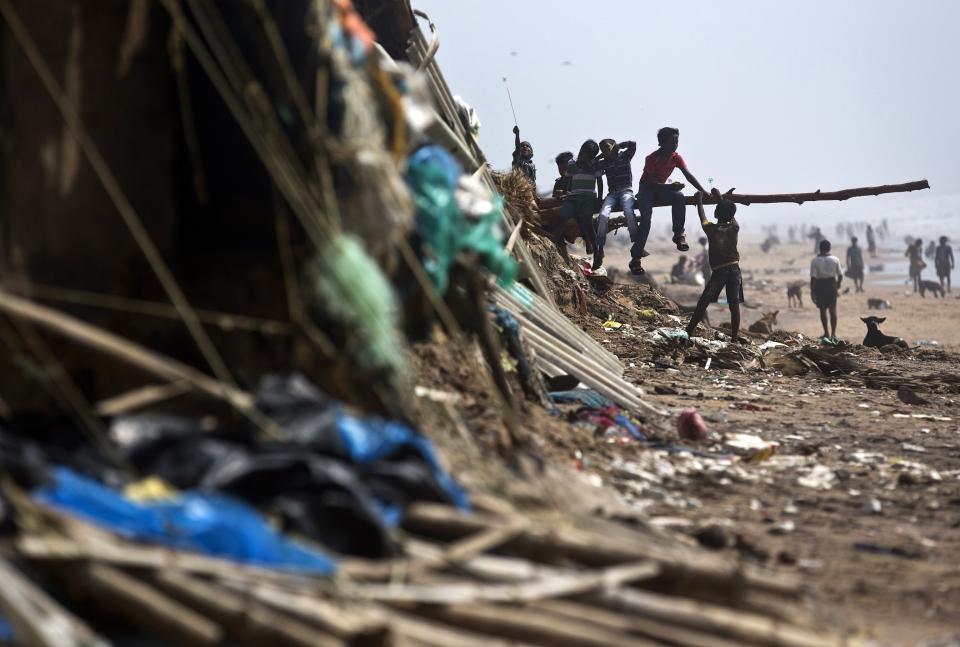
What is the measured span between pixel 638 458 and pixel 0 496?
4.45 meters

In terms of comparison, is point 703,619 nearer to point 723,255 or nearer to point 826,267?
point 723,255

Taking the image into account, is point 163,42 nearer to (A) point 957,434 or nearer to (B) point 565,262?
(A) point 957,434

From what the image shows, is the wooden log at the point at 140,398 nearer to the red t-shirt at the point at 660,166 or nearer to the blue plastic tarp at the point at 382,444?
the blue plastic tarp at the point at 382,444

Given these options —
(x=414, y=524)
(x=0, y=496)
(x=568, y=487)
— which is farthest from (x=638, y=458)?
(x=0, y=496)

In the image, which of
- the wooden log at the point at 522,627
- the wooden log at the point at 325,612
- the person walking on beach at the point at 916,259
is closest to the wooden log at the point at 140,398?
the wooden log at the point at 325,612

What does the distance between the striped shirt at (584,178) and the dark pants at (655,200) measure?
0.60m

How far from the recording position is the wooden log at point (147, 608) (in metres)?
3.09

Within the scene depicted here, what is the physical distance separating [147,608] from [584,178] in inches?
486

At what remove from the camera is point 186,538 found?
340 centimetres

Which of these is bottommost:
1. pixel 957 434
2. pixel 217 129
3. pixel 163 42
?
pixel 957 434

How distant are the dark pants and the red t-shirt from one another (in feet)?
0.40

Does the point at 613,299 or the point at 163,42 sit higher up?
the point at 163,42

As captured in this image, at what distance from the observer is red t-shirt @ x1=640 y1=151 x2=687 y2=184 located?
1488cm

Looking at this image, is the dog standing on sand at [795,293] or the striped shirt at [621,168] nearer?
the striped shirt at [621,168]
